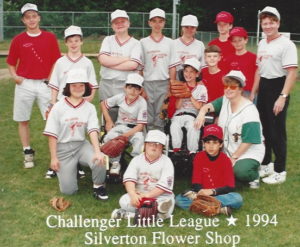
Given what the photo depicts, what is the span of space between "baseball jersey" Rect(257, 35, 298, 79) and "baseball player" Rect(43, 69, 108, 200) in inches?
79.6

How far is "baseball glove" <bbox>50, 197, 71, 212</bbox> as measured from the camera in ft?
17.4

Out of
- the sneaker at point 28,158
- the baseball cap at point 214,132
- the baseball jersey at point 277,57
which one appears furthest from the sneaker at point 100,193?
the baseball jersey at point 277,57

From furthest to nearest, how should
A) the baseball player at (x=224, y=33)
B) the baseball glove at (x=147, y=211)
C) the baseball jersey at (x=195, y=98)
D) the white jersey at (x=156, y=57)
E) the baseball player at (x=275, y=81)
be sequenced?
the white jersey at (x=156, y=57) < the baseball player at (x=224, y=33) < the baseball jersey at (x=195, y=98) < the baseball player at (x=275, y=81) < the baseball glove at (x=147, y=211)

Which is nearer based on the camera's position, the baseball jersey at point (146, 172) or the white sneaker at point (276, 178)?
the baseball jersey at point (146, 172)

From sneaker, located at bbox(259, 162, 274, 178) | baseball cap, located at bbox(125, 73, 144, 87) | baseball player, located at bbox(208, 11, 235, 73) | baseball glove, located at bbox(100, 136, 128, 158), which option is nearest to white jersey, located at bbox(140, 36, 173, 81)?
baseball player, located at bbox(208, 11, 235, 73)

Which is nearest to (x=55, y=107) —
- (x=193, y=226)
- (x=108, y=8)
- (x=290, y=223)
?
(x=193, y=226)

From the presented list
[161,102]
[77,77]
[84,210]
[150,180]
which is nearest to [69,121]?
[77,77]

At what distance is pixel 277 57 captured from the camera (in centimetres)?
587

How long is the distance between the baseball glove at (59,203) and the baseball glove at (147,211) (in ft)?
2.78

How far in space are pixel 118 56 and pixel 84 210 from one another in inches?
83.5

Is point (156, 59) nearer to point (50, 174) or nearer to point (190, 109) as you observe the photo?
point (190, 109)

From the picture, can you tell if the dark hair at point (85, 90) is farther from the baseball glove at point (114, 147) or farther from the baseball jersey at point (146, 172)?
the baseball jersey at point (146, 172)

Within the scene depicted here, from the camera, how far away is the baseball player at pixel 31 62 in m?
6.57

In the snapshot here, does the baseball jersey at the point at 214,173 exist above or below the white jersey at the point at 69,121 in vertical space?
below
